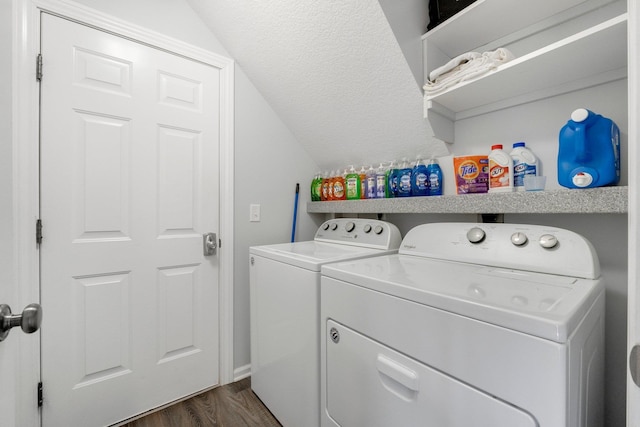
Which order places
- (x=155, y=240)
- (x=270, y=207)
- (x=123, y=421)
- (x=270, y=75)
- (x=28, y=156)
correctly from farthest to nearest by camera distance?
(x=270, y=207) < (x=270, y=75) < (x=155, y=240) < (x=123, y=421) < (x=28, y=156)

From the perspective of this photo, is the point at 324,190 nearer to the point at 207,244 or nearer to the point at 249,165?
the point at 249,165

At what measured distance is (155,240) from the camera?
163cm

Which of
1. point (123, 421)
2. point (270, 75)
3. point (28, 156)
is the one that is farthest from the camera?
point (270, 75)

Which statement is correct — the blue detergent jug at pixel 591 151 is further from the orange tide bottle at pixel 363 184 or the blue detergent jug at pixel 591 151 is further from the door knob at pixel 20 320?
the door knob at pixel 20 320

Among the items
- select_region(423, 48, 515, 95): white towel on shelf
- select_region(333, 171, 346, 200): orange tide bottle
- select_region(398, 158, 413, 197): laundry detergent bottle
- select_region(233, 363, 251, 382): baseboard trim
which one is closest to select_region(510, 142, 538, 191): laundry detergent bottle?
select_region(423, 48, 515, 95): white towel on shelf

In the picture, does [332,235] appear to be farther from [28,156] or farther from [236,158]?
[28,156]

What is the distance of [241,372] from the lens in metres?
1.92

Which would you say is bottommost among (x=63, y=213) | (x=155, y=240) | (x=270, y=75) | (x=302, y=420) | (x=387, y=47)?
(x=302, y=420)

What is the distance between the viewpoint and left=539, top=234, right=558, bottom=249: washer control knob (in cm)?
100

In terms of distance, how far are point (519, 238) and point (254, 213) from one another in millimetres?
1547

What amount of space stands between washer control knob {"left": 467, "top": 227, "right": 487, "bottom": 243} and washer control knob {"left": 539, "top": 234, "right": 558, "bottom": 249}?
0.65 ft

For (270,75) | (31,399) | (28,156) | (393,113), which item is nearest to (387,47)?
(393,113)

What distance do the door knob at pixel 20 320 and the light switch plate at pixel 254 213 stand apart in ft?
4.73

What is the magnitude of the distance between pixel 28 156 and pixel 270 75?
1.34 meters
